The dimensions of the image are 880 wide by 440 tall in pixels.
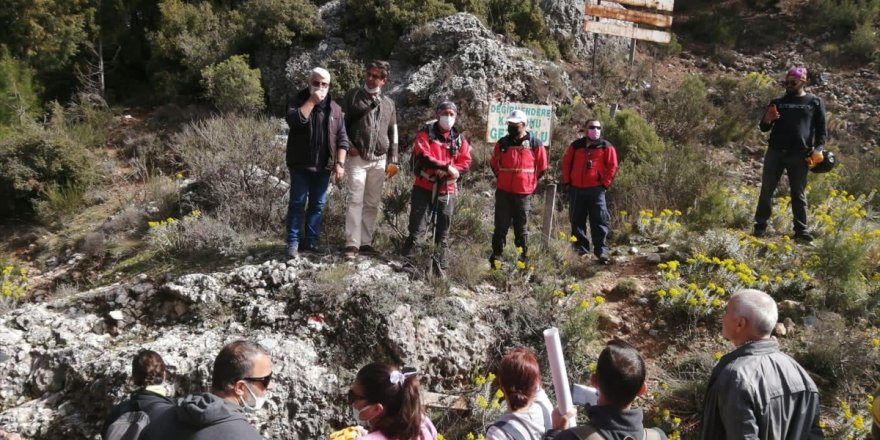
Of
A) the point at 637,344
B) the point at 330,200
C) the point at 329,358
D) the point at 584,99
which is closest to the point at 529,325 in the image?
the point at 637,344

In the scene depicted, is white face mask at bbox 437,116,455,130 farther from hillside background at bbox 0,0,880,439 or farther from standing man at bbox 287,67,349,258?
hillside background at bbox 0,0,880,439

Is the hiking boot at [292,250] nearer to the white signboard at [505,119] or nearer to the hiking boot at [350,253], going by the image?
the hiking boot at [350,253]

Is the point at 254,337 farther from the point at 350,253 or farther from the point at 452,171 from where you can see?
the point at 452,171

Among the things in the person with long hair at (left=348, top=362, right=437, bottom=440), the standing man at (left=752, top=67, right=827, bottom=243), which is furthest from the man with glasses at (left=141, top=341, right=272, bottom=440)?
the standing man at (left=752, top=67, right=827, bottom=243)

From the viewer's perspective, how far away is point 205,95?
35.4 ft

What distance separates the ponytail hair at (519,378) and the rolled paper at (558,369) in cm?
16

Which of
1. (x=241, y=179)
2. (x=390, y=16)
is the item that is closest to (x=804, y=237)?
(x=241, y=179)

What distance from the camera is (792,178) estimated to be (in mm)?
6598

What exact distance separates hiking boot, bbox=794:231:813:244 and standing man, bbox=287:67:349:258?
16.1 ft

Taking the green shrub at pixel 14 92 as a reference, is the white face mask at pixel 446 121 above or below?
above

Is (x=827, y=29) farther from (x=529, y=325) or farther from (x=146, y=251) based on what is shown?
(x=146, y=251)

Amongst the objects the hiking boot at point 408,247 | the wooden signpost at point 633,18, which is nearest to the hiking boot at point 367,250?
the hiking boot at point 408,247

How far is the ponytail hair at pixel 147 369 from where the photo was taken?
3.08m

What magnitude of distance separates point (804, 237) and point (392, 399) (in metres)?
5.85
